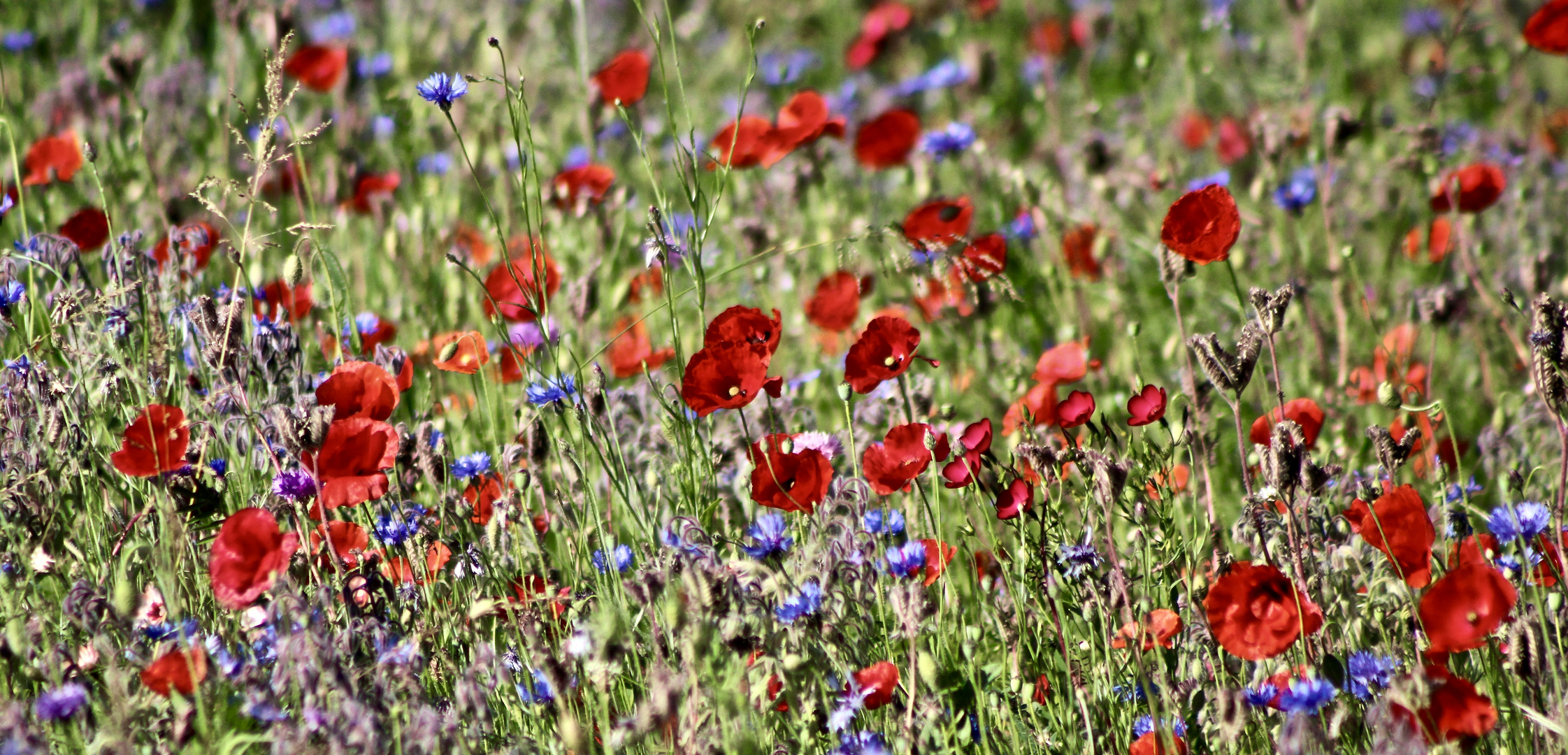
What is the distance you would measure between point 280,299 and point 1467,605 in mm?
1979

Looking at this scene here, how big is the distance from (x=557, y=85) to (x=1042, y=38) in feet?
5.94

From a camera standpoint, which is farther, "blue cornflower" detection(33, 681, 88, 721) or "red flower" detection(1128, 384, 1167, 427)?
"red flower" detection(1128, 384, 1167, 427)

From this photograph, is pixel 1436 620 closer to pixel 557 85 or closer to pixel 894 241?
pixel 894 241

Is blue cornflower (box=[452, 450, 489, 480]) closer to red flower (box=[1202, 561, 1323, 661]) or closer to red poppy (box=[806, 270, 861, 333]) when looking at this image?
red poppy (box=[806, 270, 861, 333])

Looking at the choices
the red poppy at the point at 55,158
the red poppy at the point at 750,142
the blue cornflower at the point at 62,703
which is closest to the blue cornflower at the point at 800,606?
the blue cornflower at the point at 62,703

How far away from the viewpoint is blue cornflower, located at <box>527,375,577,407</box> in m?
2.06

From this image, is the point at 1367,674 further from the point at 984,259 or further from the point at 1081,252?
the point at 1081,252

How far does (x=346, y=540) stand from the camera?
1.96 m

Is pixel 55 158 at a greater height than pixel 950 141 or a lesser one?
lesser

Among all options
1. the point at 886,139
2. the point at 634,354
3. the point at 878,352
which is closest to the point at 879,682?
the point at 878,352

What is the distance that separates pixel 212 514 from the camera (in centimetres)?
205

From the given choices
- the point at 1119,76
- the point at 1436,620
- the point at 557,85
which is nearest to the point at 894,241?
the point at 1436,620

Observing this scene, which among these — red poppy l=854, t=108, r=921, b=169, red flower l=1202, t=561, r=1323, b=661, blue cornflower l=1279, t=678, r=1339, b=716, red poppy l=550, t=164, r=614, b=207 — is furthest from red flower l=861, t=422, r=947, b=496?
red poppy l=854, t=108, r=921, b=169

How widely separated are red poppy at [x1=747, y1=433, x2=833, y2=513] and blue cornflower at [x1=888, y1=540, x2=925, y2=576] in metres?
0.12
